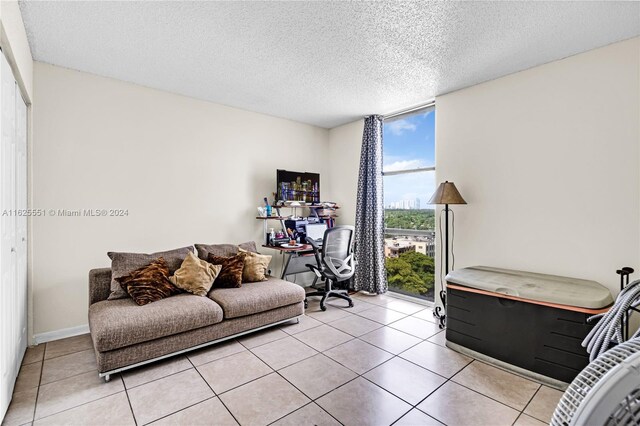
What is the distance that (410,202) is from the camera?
14.0ft

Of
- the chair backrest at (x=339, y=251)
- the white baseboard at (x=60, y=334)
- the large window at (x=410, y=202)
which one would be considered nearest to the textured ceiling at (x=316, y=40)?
the large window at (x=410, y=202)

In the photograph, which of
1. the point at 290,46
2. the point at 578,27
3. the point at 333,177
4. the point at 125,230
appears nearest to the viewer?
the point at 578,27

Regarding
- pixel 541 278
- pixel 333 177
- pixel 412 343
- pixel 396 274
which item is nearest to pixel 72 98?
pixel 333 177

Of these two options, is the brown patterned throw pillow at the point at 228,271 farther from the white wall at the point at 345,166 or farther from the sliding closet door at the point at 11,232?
the white wall at the point at 345,166

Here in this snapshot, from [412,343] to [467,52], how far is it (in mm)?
2666

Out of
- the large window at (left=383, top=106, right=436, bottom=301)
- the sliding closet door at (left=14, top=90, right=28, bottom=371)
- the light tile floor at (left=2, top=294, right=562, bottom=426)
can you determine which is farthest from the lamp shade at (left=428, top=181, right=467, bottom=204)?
the sliding closet door at (left=14, top=90, right=28, bottom=371)

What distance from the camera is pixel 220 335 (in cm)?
278

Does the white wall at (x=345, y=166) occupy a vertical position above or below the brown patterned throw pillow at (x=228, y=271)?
above

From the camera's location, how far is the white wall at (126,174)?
2904mm

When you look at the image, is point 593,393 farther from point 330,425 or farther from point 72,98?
point 72,98

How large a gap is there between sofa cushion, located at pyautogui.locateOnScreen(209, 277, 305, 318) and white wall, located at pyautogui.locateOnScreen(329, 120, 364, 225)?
1.93 metres

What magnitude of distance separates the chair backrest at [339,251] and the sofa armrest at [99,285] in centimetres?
227

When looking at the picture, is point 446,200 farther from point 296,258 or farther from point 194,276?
point 194,276

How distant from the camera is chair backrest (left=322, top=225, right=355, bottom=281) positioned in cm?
380
